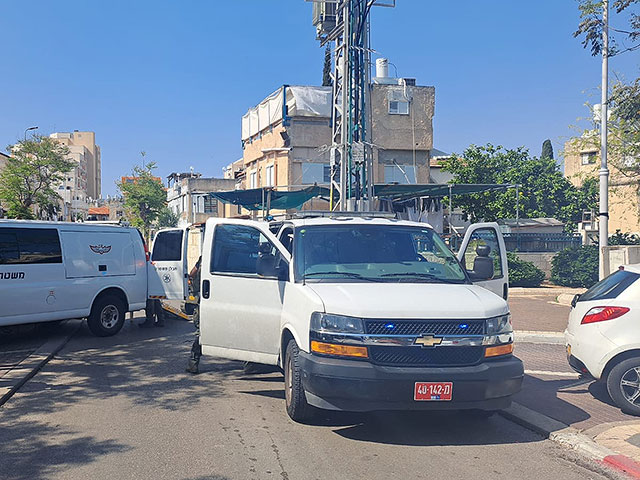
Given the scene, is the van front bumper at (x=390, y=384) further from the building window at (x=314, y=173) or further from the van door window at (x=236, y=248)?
the building window at (x=314, y=173)

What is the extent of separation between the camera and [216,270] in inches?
292

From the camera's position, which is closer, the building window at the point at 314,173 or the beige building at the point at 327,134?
the beige building at the point at 327,134

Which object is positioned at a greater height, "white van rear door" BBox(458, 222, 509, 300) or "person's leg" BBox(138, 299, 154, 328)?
"white van rear door" BBox(458, 222, 509, 300)

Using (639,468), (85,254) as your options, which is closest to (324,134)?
(85,254)

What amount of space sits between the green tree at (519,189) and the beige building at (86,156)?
89437mm

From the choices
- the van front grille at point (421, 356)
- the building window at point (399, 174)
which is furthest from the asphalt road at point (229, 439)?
the building window at point (399, 174)

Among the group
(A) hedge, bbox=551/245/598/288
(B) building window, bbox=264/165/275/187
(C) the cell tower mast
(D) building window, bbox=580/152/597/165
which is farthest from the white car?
(B) building window, bbox=264/165/275/187

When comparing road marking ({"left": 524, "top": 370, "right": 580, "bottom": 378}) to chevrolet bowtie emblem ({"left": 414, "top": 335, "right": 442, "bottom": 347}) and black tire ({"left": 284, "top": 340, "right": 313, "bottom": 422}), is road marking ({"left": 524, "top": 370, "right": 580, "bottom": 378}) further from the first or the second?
black tire ({"left": 284, "top": 340, "right": 313, "bottom": 422})

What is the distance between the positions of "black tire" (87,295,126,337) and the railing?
15.8 meters

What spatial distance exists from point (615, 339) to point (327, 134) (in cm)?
2858

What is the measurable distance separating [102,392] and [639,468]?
5877 mm

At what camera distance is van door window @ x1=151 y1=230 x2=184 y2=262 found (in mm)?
13867

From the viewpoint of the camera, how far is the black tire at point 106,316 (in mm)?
11625

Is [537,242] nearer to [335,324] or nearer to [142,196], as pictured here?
[335,324]
